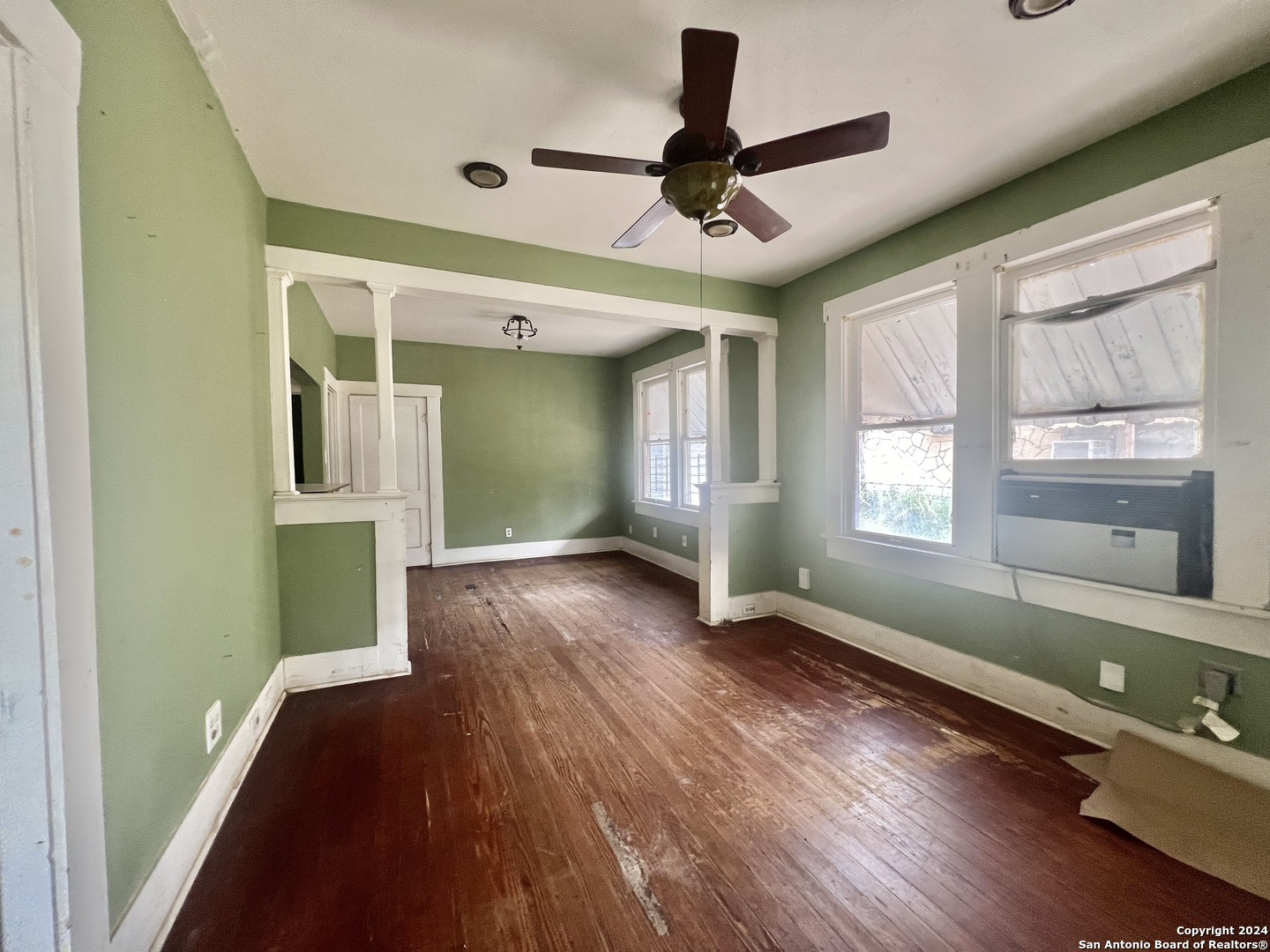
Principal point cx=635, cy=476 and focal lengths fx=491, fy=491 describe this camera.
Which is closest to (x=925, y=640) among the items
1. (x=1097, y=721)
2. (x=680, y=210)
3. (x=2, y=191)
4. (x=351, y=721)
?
(x=1097, y=721)

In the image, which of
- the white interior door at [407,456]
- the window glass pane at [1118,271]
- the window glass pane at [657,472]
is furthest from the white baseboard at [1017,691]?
the white interior door at [407,456]

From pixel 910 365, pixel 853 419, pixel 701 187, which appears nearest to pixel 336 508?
pixel 701 187

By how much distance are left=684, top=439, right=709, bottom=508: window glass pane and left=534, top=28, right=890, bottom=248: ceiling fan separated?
10.9 ft

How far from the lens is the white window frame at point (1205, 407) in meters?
1.69

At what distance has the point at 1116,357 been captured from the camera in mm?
2053

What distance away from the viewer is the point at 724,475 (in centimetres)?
398

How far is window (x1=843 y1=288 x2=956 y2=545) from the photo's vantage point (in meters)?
2.75

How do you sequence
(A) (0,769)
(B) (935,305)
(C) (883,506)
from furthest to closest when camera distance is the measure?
(C) (883,506) < (B) (935,305) < (A) (0,769)

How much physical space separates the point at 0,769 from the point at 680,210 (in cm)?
212

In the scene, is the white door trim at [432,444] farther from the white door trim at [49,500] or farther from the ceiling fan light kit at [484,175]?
the white door trim at [49,500]

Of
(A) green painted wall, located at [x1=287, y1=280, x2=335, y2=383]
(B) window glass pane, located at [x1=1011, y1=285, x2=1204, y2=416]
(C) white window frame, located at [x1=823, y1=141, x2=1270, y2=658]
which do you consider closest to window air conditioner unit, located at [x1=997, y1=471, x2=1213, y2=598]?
(C) white window frame, located at [x1=823, y1=141, x2=1270, y2=658]

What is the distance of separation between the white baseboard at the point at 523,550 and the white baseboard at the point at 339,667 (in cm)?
294

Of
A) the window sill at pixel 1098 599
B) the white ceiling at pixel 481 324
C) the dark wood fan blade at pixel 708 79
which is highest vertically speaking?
the white ceiling at pixel 481 324

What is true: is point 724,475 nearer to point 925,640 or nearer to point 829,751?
point 925,640
